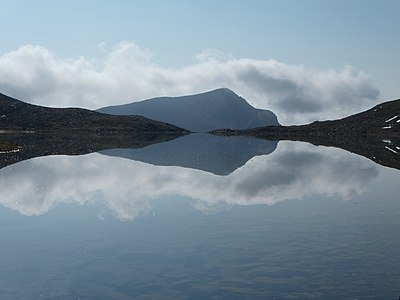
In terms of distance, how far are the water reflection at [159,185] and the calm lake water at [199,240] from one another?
19cm

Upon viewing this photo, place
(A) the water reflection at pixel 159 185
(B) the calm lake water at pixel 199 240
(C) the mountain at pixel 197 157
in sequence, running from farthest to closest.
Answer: (C) the mountain at pixel 197 157 < (A) the water reflection at pixel 159 185 < (B) the calm lake water at pixel 199 240

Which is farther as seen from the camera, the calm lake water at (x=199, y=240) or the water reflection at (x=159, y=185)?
the water reflection at (x=159, y=185)

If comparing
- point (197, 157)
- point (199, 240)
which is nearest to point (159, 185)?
point (199, 240)

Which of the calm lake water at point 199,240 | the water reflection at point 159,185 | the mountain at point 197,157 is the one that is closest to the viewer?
the calm lake water at point 199,240

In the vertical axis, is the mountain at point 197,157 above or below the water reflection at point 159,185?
above

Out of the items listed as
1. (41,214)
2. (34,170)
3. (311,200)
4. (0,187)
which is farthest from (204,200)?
(34,170)

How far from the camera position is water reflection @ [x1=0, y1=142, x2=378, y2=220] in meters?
39.5

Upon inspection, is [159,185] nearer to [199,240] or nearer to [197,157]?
[199,240]

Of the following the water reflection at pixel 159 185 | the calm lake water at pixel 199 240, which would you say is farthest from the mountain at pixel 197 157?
the calm lake water at pixel 199 240

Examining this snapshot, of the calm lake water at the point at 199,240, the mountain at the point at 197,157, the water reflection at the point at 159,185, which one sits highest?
the mountain at the point at 197,157

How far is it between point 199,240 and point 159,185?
2498 centimetres

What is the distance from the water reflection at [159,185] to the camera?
39.5 m

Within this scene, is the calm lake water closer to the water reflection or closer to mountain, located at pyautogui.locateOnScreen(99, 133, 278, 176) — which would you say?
the water reflection

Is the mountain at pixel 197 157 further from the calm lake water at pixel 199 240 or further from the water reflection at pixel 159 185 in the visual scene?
the calm lake water at pixel 199 240
